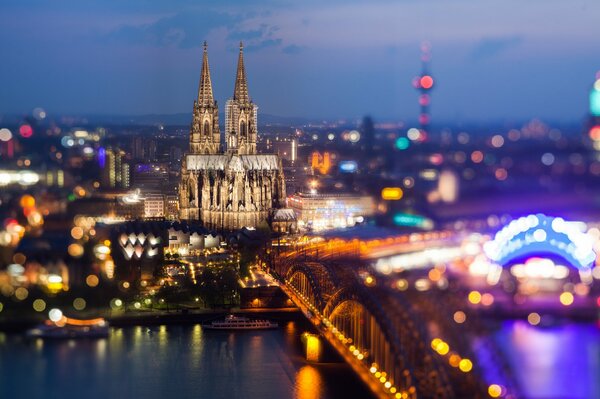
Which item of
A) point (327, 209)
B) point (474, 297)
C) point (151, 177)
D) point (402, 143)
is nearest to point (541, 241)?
point (402, 143)

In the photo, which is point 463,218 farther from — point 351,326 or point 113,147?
point 113,147

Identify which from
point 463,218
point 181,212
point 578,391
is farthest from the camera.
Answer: point 181,212

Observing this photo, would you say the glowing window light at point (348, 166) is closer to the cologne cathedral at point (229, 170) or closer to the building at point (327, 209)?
the building at point (327, 209)

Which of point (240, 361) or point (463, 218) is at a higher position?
point (463, 218)

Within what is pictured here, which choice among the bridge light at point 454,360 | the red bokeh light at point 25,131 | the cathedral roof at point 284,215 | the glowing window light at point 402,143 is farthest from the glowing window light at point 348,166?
the bridge light at point 454,360

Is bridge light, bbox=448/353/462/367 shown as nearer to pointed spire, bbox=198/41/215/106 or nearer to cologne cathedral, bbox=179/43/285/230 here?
cologne cathedral, bbox=179/43/285/230

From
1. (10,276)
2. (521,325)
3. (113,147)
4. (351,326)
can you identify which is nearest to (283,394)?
(351,326)

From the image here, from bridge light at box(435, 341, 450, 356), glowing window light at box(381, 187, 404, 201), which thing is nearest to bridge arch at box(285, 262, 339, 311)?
glowing window light at box(381, 187, 404, 201)
